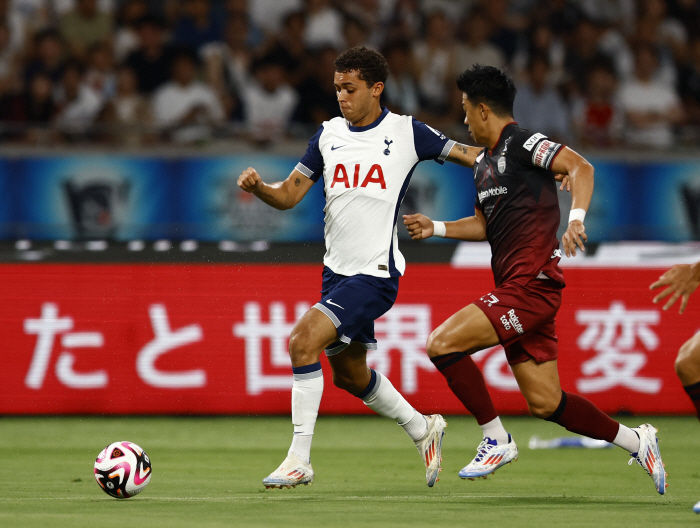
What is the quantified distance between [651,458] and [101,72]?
8671mm

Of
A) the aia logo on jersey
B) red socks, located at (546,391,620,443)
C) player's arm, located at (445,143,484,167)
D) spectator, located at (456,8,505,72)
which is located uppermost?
spectator, located at (456,8,505,72)

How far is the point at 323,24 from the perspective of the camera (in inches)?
540

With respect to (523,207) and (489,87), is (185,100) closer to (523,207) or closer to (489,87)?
(489,87)

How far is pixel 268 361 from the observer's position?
9.70m

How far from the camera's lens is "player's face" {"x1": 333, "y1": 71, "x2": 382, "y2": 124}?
6418mm

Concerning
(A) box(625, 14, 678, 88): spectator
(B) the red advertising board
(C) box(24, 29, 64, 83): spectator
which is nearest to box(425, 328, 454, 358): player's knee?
(B) the red advertising board

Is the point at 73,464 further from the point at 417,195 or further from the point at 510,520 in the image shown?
the point at 417,195

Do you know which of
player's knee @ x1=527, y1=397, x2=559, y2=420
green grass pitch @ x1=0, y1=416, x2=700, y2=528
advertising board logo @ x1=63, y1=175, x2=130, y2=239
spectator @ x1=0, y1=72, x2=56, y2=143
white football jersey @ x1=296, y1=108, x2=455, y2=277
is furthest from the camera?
spectator @ x1=0, y1=72, x2=56, y2=143

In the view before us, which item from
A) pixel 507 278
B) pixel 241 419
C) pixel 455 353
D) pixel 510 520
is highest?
pixel 507 278

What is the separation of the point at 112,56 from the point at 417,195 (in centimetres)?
397

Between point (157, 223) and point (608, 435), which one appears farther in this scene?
point (157, 223)

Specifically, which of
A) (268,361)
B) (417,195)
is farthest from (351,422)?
(417,195)

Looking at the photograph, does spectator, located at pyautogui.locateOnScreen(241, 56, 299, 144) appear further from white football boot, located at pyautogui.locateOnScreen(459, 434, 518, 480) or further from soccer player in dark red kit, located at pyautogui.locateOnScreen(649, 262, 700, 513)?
soccer player in dark red kit, located at pyautogui.locateOnScreen(649, 262, 700, 513)

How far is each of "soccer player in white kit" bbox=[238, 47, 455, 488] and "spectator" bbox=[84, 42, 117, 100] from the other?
664cm
